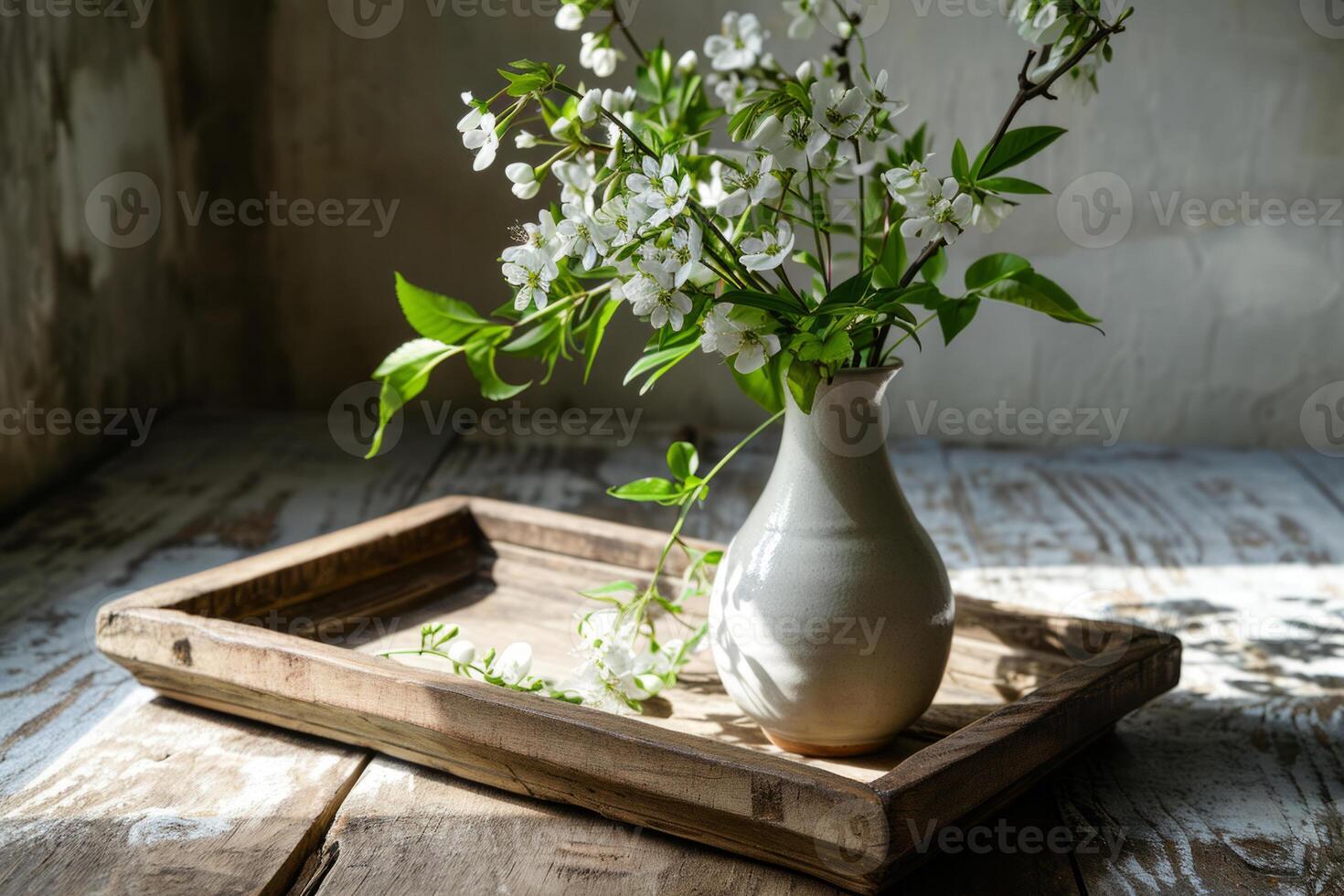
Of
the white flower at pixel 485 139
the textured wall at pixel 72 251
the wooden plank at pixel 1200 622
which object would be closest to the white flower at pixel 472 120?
the white flower at pixel 485 139

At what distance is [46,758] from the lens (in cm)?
83

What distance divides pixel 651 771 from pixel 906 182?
34 cm

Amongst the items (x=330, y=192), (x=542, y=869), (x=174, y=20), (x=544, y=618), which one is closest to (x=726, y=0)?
(x=330, y=192)

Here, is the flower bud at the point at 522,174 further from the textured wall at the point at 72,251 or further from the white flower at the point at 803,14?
the textured wall at the point at 72,251

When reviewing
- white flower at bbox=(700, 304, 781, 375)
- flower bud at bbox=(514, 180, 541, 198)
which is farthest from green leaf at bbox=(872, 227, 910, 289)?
flower bud at bbox=(514, 180, 541, 198)

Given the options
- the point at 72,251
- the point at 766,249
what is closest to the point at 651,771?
the point at 766,249

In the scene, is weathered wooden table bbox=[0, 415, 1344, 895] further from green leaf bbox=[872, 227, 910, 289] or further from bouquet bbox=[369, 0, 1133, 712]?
green leaf bbox=[872, 227, 910, 289]

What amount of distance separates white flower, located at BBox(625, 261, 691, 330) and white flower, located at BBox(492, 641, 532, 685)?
0.85 feet

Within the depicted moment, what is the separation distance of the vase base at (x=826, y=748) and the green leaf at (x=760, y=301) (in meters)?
0.26

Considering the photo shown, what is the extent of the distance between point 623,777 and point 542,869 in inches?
2.6

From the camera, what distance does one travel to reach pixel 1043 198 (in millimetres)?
1814

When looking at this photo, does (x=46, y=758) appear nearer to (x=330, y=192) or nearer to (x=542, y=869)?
(x=542, y=869)

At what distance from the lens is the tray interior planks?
82cm

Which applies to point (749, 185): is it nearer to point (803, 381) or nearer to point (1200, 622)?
point (803, 381)
